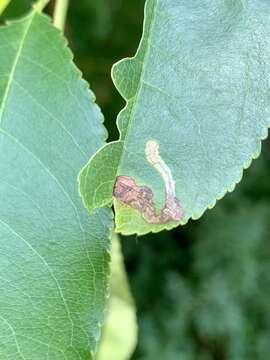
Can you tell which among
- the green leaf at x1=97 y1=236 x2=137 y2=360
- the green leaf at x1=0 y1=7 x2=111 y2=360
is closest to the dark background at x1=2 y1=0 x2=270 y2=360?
the green leaf at x1=97 y1=236 x2=137 y2=360

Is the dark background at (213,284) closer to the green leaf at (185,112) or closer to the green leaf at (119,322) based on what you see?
the green leaf at (119,322)

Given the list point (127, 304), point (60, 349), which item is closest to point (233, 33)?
point (60, 349)

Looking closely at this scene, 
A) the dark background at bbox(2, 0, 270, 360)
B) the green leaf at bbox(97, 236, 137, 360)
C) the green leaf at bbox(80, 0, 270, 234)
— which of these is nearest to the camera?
the green leaf at bbox(80, 0, 270, 234)

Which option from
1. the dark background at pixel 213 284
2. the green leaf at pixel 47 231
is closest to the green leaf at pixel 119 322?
the green leaf at pixel 47 231

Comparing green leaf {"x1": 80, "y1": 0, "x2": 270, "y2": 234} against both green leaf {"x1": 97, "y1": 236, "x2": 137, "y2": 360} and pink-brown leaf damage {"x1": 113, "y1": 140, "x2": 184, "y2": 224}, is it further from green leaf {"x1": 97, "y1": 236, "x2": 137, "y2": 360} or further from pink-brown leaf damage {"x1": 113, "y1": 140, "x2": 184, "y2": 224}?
green leaf {"x1": 97, "y1": 236, "x2": 137, "y2": 360}

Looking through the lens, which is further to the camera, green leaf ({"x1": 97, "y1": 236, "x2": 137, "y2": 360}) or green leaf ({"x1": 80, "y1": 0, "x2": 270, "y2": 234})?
green leaf ({"x1": 97, "y1": 236, "x2": 137, "y2": 360})

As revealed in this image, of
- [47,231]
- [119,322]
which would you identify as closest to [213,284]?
[119,322]

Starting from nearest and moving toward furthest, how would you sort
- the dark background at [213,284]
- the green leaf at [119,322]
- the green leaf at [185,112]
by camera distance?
the green leaf at [185,112]
the green leaf at [119,322]
the dark background at [213,284]
